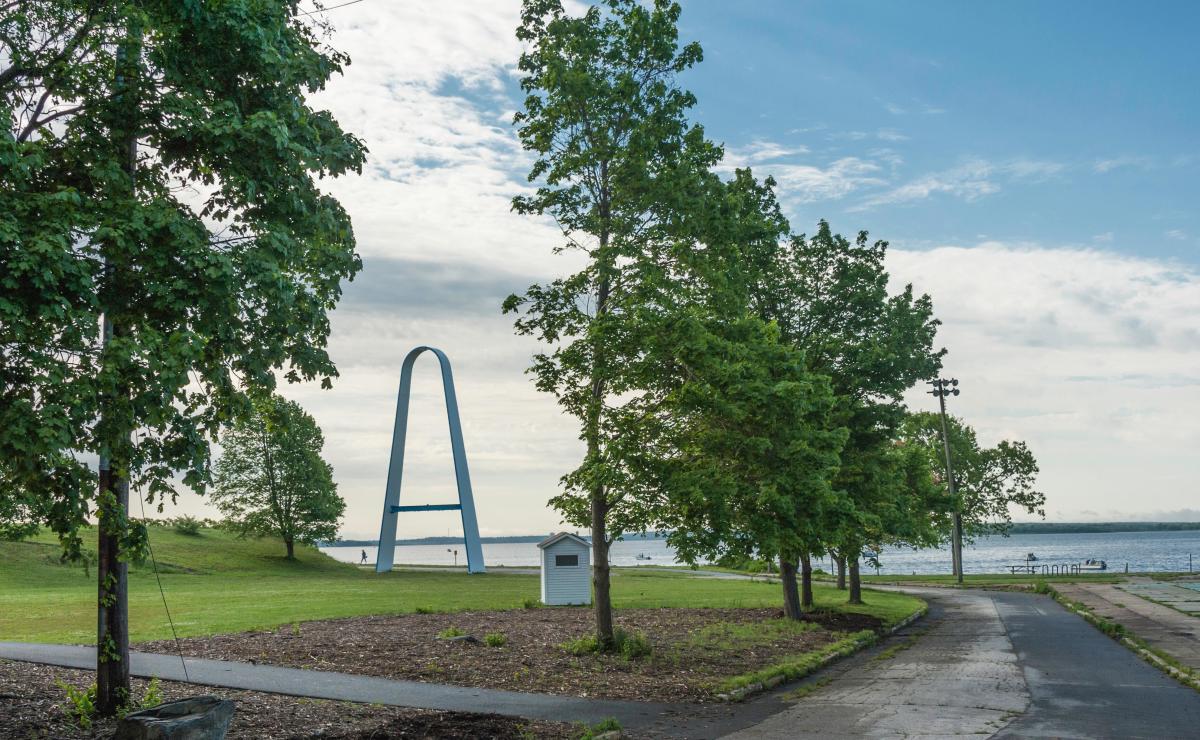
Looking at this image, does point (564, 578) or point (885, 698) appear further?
point (564, 578)

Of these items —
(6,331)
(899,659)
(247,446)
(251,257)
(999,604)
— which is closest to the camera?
(6,331)

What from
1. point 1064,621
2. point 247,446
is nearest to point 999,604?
point 1064,621

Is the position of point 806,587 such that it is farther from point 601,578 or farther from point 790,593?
point 601,578

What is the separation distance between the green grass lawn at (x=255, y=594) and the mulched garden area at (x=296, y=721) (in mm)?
2028

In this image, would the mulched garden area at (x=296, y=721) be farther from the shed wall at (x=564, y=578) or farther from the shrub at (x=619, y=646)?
the shed wall at (x=564, y=578)

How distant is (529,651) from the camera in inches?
683

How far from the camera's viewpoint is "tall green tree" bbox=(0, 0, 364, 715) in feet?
28.4

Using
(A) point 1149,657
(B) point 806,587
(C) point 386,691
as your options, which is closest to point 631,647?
(C) point 386,691

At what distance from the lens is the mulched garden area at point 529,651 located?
1462 cm

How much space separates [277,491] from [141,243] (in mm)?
50333

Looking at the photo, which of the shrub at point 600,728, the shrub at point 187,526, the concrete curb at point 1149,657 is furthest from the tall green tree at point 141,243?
the shrub at point 187,526

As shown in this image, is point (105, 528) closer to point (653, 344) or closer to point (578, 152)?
point (653, 344)

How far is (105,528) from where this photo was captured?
1012cm

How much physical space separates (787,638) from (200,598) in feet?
62.7
